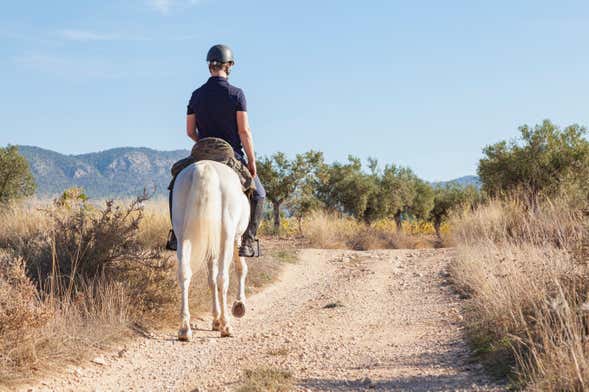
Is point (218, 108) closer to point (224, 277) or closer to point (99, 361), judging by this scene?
point (224, 277)

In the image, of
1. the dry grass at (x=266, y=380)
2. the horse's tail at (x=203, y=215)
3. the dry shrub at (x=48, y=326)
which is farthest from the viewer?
the horse's tail at (x=203, y=215)

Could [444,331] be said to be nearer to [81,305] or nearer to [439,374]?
[439,374]

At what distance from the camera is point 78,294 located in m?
6.48

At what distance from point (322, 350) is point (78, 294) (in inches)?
101

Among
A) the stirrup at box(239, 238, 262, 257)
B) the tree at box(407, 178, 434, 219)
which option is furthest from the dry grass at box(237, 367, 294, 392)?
the tree at box(407, 178, 434, 219)

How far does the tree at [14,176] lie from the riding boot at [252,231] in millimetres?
30053

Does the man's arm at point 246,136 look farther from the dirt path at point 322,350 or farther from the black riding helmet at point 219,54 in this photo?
the dirt path at point 322,350

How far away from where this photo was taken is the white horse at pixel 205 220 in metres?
6.60

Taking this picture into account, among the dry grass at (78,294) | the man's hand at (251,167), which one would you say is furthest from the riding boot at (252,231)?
the dry grass at (78,294)

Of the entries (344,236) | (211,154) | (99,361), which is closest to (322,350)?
(99,361)

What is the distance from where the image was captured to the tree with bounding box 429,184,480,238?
166 feet

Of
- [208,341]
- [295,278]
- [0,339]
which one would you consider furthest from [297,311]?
[0,339]

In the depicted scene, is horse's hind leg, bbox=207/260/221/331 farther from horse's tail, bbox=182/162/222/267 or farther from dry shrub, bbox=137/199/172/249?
dry shrub, bbox=137/199/172/249

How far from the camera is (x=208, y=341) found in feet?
22.6
